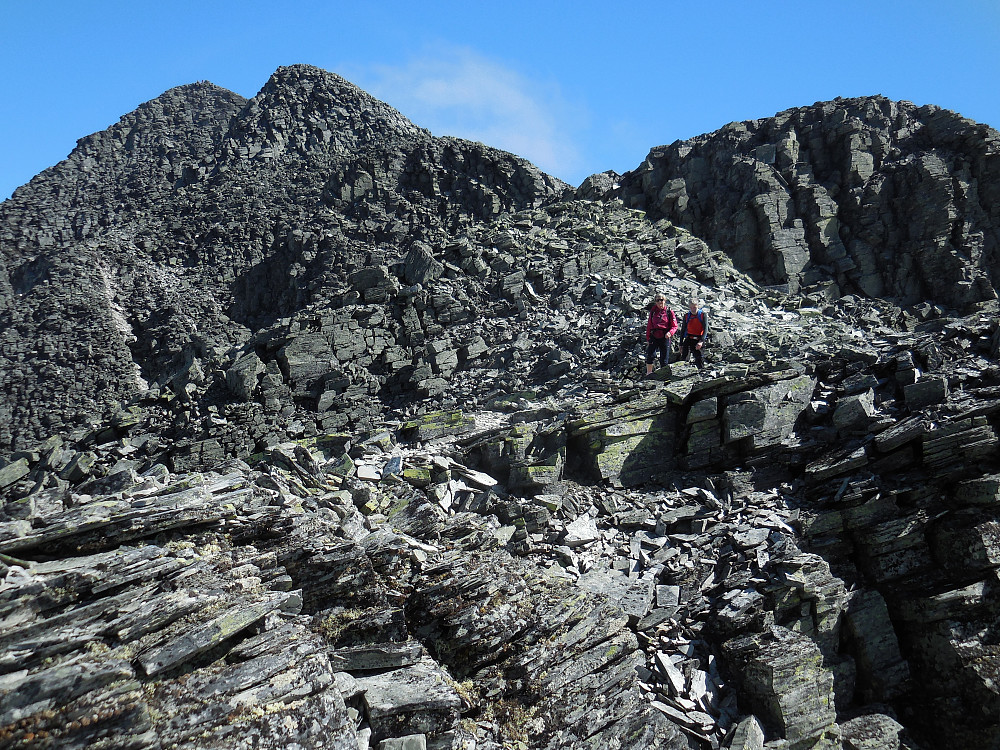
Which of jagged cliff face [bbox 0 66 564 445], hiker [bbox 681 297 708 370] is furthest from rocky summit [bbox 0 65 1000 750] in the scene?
jagged cliff face [bbox 0 66 564 445]

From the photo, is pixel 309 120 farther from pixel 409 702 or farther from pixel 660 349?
pixel 409 702

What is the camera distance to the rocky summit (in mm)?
9734

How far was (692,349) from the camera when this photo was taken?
22.5m

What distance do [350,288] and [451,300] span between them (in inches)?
227

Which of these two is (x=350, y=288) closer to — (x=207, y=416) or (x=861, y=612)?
(x=207, y=416)

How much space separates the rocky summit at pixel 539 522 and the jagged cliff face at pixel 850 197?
0.64m

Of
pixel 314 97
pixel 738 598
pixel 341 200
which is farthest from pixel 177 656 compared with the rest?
pixel 314 97

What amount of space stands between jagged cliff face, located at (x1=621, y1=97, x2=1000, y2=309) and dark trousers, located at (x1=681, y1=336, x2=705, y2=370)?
24064 millimetres

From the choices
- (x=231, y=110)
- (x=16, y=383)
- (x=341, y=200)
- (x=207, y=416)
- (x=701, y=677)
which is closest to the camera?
(x=701, y=677)

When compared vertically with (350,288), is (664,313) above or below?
below

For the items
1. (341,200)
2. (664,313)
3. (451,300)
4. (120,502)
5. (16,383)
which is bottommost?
(120,502)

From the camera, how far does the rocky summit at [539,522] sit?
9.73 metres

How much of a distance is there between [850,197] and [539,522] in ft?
142

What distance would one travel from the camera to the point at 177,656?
9.07 m
